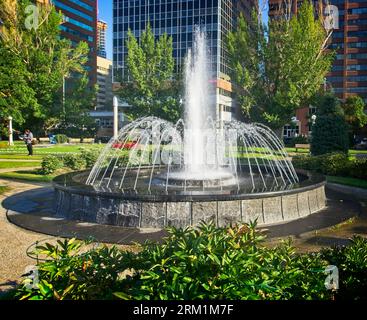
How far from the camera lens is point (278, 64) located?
38.8 m

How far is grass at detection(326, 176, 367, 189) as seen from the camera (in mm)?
16263

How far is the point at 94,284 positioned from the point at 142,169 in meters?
14.3

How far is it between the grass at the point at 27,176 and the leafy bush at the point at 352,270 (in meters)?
15.1

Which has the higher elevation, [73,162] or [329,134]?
[329,134]

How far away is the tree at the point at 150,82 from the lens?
44.0 metres

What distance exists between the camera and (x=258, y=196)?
9.14 metres

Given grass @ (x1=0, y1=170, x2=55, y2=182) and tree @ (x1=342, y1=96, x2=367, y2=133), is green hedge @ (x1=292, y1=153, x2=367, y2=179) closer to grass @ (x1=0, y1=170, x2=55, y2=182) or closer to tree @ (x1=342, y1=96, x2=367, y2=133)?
grass @ (x1=0, y1=170, x2=55, y2=182)

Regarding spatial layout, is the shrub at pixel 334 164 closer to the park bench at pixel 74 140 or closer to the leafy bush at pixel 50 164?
the leafy bush at pixel 50 164

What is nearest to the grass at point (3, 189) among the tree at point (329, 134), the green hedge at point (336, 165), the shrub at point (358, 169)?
the green hedge at point (336, 165)

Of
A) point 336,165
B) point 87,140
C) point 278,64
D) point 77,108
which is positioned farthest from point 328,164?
point 87,140

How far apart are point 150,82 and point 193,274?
Answer: 4293 centimetres

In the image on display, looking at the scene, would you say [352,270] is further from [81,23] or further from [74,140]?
[81,23]

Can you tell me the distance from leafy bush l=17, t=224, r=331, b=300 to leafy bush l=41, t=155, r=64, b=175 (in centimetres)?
1532
